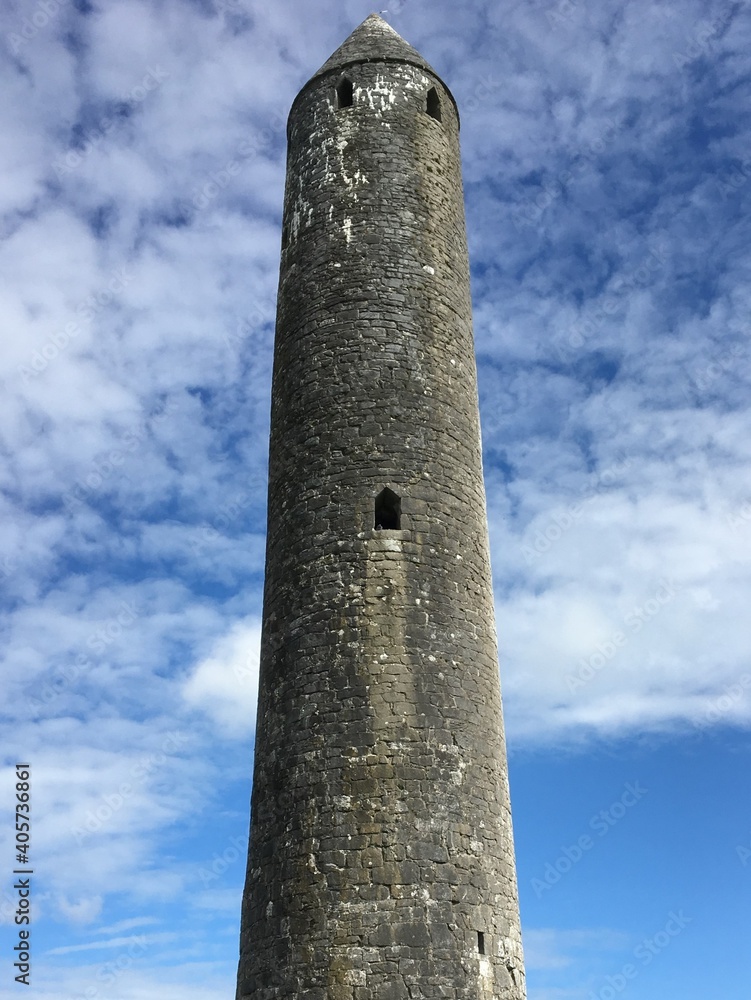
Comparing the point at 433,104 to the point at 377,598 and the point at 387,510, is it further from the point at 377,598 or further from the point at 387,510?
the point at 377,598

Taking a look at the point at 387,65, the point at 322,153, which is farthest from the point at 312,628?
the point at 387,65

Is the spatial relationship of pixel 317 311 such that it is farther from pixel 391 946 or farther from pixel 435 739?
pixel 391 946

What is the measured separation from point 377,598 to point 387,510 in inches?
46.6

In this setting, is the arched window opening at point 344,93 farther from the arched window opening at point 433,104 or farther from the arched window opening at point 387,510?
A: the arched window opening at point 387,510

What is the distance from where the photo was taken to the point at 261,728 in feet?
35.1

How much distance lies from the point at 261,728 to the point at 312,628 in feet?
4.27

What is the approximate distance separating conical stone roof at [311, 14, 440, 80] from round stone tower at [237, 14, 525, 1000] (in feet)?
0.24

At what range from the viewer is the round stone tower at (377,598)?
9102 millimetres

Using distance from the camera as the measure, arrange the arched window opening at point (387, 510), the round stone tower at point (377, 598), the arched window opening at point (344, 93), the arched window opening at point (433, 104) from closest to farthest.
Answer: the round stone tower at point (377, 598) → the arched window opening at point (387, 510) → the arched window opening at point (344, 93) → the arched window opening at point (433, 104)

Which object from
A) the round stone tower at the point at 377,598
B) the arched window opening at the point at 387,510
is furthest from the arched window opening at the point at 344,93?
the arched window opening at the point at 387,510

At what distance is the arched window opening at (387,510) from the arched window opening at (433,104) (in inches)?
244

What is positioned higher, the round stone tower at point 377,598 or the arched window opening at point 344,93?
the arched window opening at point 344,93

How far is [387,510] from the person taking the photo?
36.2 feet

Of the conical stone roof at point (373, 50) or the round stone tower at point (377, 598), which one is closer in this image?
the round stone tower at point (377, 598)
